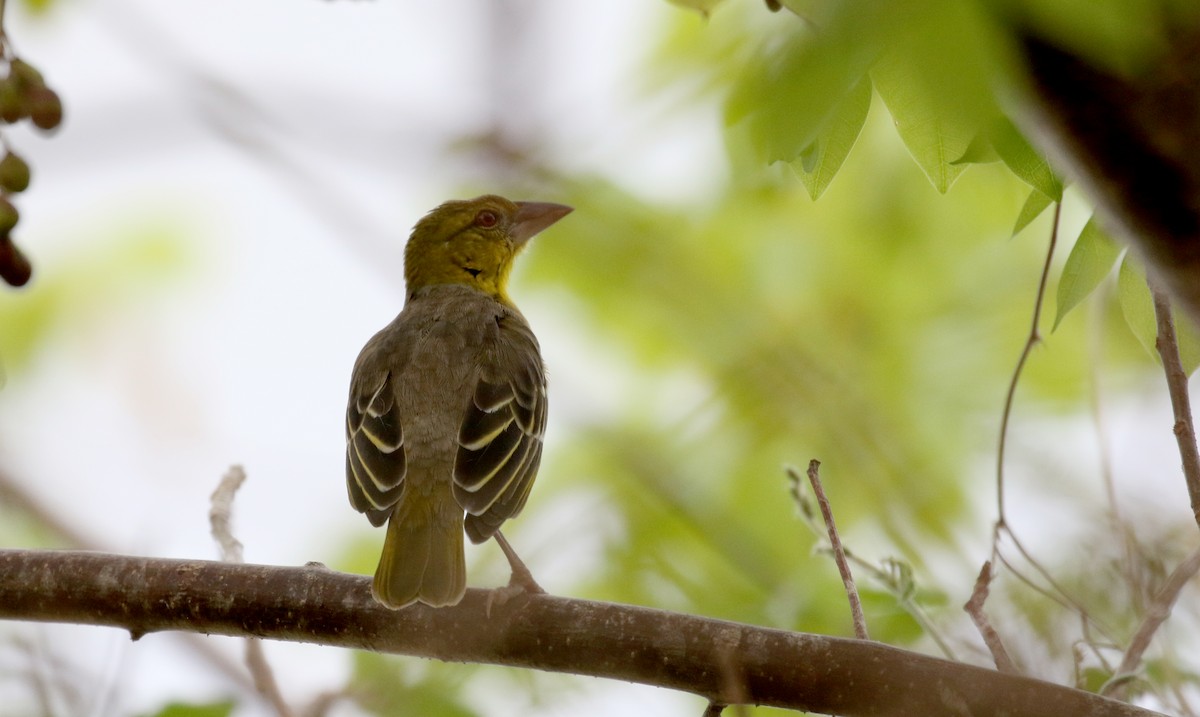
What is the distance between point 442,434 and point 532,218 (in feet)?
6.77

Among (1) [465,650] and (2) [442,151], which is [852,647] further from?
(2) [442,151]

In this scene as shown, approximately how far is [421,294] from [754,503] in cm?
202

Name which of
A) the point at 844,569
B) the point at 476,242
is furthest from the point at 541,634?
the point at 476,242

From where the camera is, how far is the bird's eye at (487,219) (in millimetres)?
6551

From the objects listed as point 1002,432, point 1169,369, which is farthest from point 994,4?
point 1002,432

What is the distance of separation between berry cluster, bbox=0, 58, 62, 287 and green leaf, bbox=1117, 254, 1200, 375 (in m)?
2.51

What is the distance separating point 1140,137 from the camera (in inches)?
55.1

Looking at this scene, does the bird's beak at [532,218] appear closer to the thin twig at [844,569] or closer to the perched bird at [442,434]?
the perched bird at [442,434]

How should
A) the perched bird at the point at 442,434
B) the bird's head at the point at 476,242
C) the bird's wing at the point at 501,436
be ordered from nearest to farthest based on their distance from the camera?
the perched bird at the point at 442,434 < the bird's wing at the point at 501,436 < the bird's head at the point at 476,242

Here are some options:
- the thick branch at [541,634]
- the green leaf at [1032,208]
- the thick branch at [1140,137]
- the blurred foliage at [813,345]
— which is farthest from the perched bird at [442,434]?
the thick branch at [1140,137]

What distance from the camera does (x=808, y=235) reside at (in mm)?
6715

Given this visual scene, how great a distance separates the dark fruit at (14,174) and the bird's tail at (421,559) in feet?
4.50

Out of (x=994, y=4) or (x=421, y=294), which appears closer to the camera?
(x=994, y=4)

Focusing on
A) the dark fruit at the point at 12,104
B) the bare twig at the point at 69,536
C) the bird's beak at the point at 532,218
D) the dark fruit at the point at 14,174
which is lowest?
the dark fruit at the point at 14,174
